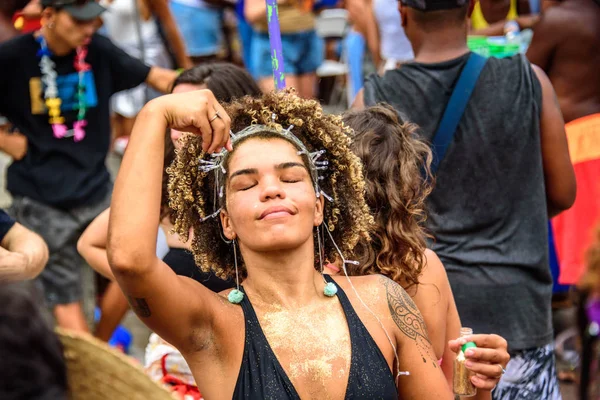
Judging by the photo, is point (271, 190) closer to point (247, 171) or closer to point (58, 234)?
point (247, 171)

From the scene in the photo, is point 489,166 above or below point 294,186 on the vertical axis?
below

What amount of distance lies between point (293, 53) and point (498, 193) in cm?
494

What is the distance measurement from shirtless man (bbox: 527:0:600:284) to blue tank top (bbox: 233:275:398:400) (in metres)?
2.76

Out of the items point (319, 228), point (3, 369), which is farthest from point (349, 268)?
point (3, 369)

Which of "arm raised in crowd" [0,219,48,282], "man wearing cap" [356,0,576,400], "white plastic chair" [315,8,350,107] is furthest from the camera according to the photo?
"white plastic chair" [315,8,350,107]

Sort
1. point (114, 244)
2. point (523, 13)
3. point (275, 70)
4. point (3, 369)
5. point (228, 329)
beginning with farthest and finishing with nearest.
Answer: point (523, 13) < point (275, 70) < point (228, 329) < point (114, 244) < point (3, 369)

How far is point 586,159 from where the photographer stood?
17.6 feet

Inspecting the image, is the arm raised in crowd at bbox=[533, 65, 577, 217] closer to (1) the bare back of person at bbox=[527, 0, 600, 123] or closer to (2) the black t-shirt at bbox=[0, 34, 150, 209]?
(1) the bare back of person at bbox=[527, 0, 600, 123]

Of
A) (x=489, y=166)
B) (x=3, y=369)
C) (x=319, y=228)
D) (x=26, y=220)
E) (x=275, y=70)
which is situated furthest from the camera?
(x=26, y=220)

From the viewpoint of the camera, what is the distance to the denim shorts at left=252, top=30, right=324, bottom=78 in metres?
8.16

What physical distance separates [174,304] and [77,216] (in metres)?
2.99

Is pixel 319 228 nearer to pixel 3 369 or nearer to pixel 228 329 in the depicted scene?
pixel 228 329

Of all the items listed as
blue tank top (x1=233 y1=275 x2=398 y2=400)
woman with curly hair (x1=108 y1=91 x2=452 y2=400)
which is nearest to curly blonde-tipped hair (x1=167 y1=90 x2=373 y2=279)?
woman with curly hair (x1=108 y1=91 x2=452 y2=400)

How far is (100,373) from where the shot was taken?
183 centimetres
